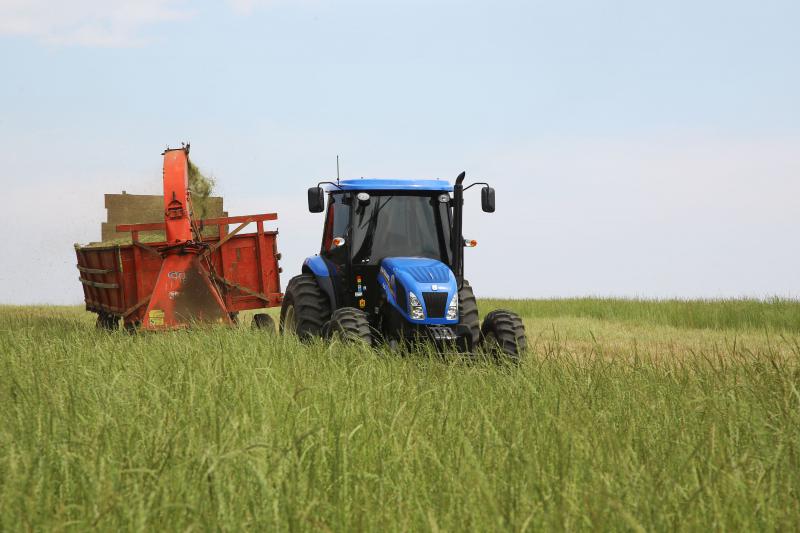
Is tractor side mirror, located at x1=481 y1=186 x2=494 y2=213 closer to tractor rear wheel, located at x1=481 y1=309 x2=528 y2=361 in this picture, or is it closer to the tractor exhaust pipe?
the tractor exhaust pipe

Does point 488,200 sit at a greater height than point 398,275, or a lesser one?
greater

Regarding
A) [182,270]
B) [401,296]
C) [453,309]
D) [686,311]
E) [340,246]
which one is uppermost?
[340,246]

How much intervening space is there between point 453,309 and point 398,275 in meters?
0.66

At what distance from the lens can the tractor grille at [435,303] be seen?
315 inches

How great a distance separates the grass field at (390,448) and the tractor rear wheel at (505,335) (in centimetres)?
131

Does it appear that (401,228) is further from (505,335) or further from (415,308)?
(505,335)

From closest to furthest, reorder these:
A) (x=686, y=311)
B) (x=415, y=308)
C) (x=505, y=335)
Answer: (x=415, y=308) → (x=505, y=335) → (x=686, y=311)

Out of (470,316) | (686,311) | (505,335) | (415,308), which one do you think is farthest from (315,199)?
(686,311)

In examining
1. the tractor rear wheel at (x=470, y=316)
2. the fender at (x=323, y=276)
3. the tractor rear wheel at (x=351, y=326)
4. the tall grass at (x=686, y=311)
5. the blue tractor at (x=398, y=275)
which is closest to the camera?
the tractor rear wheel at (x=351, y=326)

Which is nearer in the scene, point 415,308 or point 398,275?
point 415,308

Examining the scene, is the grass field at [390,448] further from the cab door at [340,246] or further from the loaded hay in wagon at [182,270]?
the loaded hay in wagon at [182,270]

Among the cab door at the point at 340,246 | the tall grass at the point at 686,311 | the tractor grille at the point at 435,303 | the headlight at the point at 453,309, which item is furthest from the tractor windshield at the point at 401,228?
the tall grass at the point at 686,311

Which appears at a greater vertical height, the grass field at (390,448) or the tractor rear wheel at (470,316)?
the tractor rear wheel at (470,316)

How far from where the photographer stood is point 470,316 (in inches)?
335
